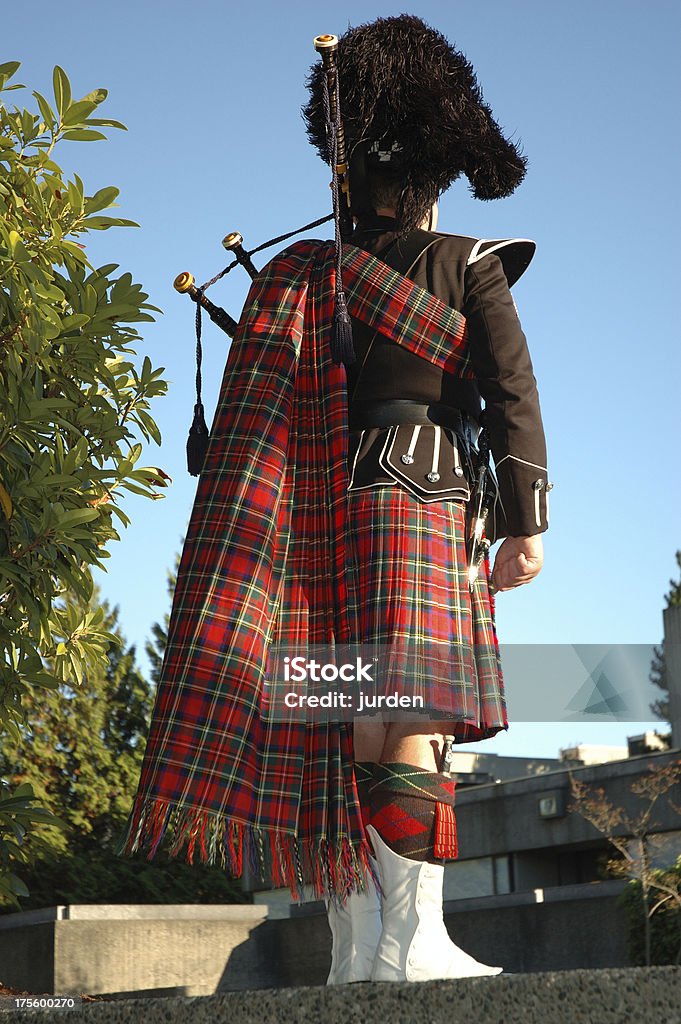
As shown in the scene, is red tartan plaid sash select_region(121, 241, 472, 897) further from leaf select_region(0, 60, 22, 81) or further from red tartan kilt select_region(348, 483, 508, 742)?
leaf select_region(0, 60, 22, 81)

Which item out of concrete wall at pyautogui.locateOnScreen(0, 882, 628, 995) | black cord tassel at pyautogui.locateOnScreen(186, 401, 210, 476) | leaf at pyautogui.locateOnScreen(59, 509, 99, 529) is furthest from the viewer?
concrete wall at pyautogui.locateOnScreen(0, 882, 628, 995)

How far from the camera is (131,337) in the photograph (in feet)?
16.0

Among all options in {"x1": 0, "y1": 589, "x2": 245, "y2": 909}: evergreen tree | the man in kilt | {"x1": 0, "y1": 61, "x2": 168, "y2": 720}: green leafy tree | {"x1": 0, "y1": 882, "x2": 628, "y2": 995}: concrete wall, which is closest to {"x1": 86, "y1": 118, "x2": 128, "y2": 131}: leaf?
{"x1": 0, "y1": 61, "x2": 168, "y2": 720}: green leafy tree

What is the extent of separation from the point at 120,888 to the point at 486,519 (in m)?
18.1

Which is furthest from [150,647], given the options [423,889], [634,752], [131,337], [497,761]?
[423,889]

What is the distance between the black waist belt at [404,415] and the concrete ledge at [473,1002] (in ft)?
5.73

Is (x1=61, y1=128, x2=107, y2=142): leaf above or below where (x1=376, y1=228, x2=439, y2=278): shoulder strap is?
above

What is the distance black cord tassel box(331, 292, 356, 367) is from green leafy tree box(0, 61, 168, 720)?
4.34 feet

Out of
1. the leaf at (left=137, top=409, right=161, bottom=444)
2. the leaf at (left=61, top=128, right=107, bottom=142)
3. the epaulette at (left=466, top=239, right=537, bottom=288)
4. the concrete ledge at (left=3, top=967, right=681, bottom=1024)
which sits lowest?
the concrete ledge at (left=3, top=967, right=681, bottom=1024)

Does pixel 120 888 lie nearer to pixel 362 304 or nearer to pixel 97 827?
pixel 97 827

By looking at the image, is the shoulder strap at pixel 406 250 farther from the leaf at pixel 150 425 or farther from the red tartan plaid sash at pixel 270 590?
the leaf at pixel 150 425

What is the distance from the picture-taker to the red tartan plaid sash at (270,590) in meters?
3.40

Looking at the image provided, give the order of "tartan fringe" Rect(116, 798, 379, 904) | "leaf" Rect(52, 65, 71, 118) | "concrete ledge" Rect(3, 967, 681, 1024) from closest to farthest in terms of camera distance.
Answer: "concrete ledge" Rect(3, 967, 681, 1024), "tartan fringe" Rect(116, 798, 379, 904), "leaf" Rect(52, 65, 71, 118)

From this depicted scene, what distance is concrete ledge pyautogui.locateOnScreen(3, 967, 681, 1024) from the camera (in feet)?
8.57
